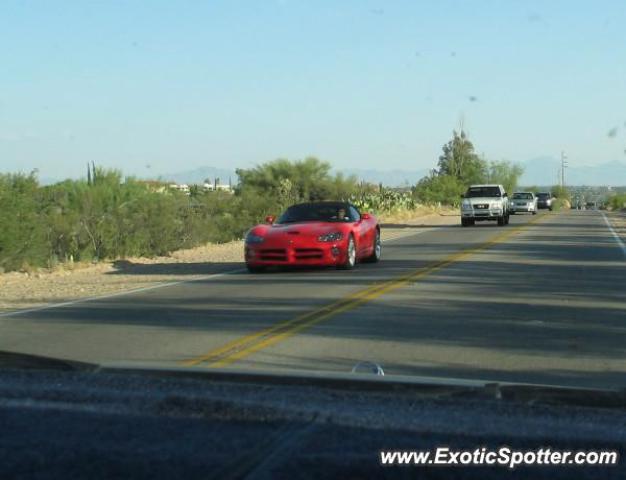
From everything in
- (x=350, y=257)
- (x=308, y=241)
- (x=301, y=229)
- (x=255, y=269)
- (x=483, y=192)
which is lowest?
(x=255, y=269)

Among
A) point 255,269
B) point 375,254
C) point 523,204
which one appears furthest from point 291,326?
point 523,204

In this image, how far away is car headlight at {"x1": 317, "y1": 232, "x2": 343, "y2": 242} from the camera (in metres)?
19.6

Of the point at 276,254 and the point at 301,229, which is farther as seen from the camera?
the point at 301,229

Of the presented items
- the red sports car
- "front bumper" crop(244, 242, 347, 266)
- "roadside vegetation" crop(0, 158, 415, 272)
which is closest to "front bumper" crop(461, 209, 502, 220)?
"roadside vegetation" crop(0, 158, 415, 272)

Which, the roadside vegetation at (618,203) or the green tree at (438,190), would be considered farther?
the roadside vegetation at (618,203)

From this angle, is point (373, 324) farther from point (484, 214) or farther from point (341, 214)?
point (484, 214)

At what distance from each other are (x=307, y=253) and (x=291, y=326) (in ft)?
25.2

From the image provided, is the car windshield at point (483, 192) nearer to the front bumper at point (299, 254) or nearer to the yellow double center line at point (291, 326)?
the yellow double center line at point (291, 326)

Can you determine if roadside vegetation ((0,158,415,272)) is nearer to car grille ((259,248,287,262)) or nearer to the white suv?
car grille ((259,248,287,262))

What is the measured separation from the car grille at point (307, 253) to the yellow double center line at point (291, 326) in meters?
1.79

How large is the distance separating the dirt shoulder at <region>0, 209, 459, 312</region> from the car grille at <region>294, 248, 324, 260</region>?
200 cm

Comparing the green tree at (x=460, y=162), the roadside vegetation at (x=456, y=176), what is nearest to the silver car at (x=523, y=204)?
the roadside vegetation at (x=456, y=176)

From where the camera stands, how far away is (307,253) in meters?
19.6

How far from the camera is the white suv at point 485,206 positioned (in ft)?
143
